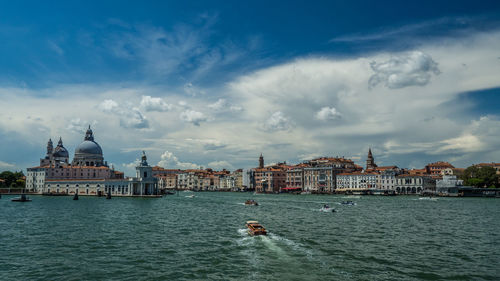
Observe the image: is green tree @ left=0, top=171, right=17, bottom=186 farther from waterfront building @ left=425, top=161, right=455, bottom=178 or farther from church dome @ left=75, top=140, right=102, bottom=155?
waterfront building @ left=425, top=161, right=455, bottom=178

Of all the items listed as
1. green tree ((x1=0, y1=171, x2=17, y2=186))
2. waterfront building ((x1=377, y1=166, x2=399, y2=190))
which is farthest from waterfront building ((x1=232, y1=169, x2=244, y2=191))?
green tree ((x1=0, y1=171, x2=17, y2=186))

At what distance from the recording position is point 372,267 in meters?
17.1

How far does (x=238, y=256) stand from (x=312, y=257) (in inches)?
147

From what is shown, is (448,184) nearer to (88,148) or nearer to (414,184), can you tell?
(414,184)

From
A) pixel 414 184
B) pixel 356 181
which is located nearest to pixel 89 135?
pixel 356 181

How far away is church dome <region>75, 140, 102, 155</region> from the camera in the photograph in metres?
118

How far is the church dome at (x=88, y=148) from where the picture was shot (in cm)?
11812

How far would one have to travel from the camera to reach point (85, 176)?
113 m

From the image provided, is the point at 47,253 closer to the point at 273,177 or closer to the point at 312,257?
the point at 312,257

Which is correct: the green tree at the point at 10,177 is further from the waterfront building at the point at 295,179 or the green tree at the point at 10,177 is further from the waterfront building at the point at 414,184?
the waterfront building at the point at 414,184

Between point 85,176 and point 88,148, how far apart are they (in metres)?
10.2

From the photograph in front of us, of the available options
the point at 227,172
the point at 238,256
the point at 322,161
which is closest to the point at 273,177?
the point at 322,161

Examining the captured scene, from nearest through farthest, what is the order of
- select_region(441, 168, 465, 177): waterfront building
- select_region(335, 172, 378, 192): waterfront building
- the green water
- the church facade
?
the green water < the church facade < select_region(335, 172, 378, 192): waterfront building < select_region(441, 168, 465, 177): waterfront building

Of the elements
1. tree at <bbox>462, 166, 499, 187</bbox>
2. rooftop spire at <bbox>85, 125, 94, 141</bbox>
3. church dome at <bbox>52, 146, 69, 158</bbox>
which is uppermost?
rooftop spire at <bbox>85, 125, 94, 141</bbox>
